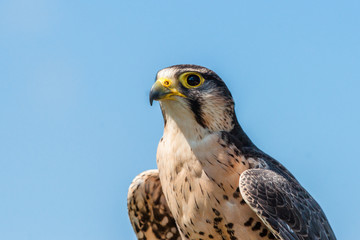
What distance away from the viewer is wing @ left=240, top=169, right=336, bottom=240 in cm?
704

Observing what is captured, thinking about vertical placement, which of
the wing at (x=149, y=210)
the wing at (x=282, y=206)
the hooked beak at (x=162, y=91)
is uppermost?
the hooked beak at (x=162, y=91)

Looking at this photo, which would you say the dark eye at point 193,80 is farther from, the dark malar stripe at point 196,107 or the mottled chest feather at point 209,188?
the mottled chest feather at point 209,188

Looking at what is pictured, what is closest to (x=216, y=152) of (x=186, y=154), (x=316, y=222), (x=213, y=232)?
(x=186, y=154)

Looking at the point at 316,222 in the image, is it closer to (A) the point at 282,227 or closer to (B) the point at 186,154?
(A) the point at 282,227

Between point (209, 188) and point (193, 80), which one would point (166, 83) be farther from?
point (209, 188)

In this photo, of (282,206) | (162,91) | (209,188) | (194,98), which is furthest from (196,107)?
(282,206)

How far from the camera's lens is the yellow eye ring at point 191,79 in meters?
7.38

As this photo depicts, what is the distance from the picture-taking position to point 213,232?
731 centimetres

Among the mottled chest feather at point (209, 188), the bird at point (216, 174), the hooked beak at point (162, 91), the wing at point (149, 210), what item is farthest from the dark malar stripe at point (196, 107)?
the wing at point (149, 210)

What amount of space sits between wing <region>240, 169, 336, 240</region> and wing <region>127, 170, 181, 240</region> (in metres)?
1.62

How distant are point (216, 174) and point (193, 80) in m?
1.04

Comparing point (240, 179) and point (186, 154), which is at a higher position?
point (186, 154)

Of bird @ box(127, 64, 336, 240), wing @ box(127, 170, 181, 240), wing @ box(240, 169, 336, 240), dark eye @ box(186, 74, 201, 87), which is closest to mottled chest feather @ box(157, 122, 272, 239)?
bird @ box(127, 64, 336, 240)

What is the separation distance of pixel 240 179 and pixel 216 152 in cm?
39
